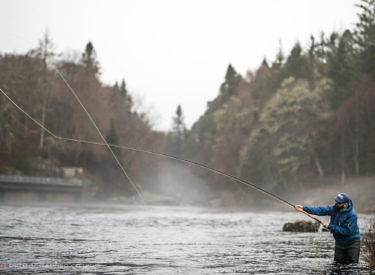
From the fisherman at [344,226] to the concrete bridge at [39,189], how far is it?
42063mm

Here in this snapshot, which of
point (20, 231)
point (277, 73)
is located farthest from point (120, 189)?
point (20, 231)

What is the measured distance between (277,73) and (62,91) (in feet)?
110

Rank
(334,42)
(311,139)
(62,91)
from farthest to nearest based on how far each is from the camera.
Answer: (334,42) → (62,91) → (311,139)

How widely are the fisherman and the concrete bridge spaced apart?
4206cm

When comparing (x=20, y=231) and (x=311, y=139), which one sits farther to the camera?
(x=311, y=139)

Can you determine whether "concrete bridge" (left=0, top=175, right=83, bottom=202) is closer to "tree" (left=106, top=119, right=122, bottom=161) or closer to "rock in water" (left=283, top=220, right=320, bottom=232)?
"tree" (left=106, top=119, right=122, bottom=161)

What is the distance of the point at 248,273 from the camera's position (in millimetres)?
9617

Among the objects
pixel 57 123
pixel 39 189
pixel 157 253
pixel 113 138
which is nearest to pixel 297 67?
pixel 113 138

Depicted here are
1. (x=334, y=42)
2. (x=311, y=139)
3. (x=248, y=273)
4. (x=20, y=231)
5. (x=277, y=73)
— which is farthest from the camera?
(x=334, y=42)

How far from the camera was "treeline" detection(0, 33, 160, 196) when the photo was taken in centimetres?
5294

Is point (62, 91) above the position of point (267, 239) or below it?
above

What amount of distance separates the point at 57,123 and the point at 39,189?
1577 centimetres

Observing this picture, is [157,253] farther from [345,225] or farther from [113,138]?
[113,138]

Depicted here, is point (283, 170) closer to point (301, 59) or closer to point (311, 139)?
point (311, 139)
